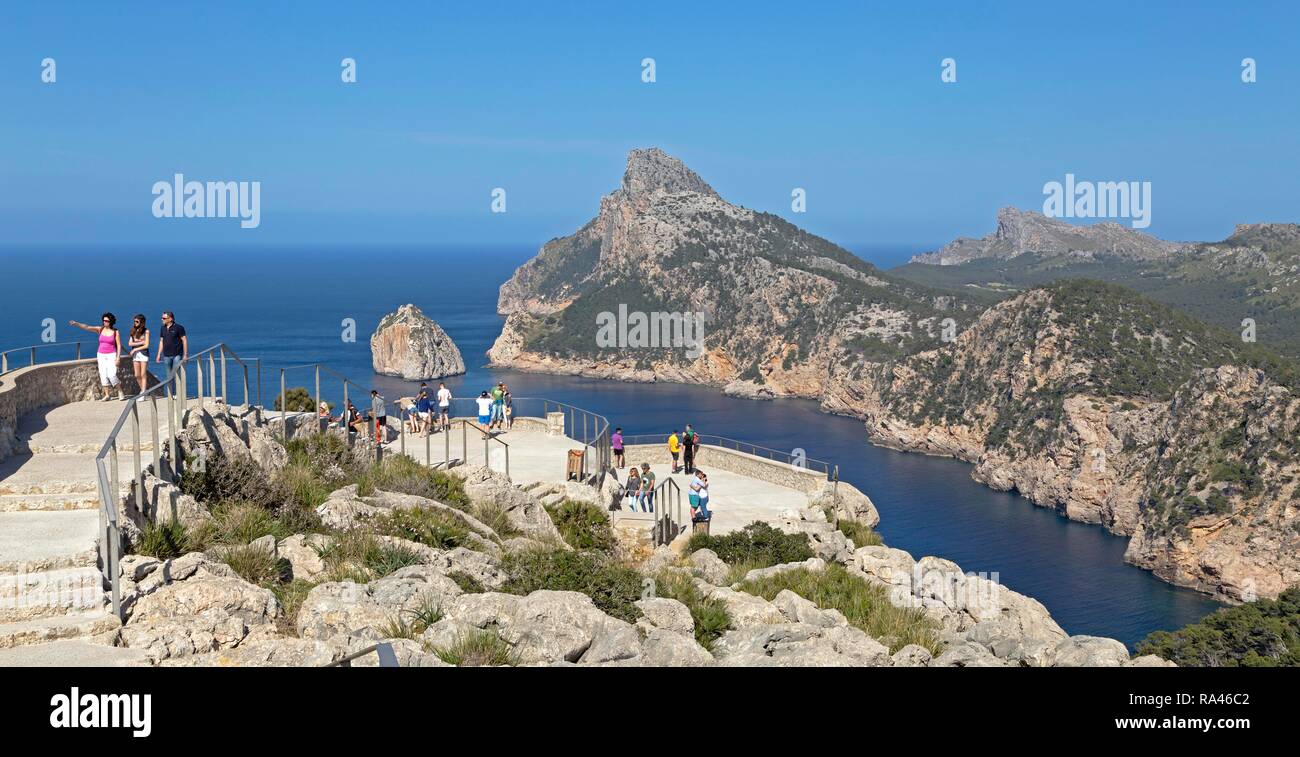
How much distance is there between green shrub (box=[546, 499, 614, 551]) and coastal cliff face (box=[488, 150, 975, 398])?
115226 mm

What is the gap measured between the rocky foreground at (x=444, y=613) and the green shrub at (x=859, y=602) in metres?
0.16

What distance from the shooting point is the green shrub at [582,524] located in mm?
17703

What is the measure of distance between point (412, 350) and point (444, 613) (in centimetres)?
13652

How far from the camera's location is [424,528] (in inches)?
498

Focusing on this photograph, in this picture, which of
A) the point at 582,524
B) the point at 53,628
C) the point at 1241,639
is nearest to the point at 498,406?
the point at 582,524

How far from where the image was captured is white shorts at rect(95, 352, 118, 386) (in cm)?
1570

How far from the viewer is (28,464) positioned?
38.5 ft

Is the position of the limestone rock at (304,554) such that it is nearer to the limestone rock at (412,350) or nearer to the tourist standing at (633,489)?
the tourist standing at (633,489)

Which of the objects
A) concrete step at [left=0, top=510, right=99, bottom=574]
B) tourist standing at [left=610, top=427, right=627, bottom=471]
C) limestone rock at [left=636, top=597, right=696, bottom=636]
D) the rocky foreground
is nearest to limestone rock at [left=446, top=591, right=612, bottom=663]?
the rocky foreground

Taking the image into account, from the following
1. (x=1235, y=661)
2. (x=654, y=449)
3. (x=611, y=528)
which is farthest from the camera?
(x=1235, y=661)

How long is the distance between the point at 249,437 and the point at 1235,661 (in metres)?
35.3
